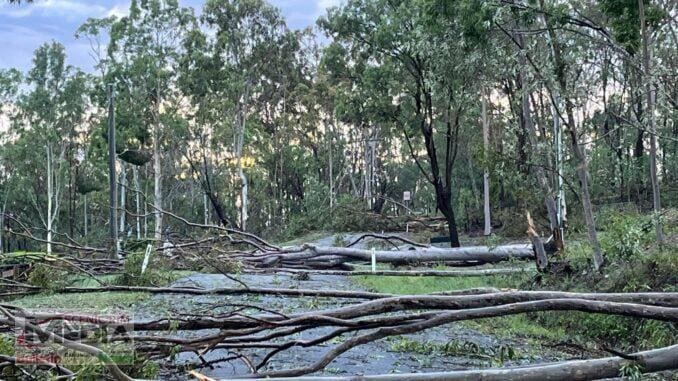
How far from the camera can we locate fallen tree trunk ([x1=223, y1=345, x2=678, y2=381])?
9.34 feet

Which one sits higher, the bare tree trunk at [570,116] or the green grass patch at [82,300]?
the bare tree trunk at [570,116]

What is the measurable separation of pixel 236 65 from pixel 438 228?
536 inches

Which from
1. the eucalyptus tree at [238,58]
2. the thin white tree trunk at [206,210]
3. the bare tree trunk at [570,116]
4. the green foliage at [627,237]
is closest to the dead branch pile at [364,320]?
the green foliage at [627,237]

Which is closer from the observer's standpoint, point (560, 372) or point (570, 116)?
point (560, 372)

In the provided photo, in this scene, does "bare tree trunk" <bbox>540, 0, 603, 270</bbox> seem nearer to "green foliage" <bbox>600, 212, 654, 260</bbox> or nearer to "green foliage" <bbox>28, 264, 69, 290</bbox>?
"green foliage" <bbox>600, 212, 654, 260</bbox>

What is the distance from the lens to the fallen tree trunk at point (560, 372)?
9.34ft

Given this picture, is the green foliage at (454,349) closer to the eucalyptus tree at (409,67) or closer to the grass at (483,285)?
the grass at (483,285)

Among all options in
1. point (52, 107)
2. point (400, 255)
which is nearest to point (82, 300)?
point (400, 255)

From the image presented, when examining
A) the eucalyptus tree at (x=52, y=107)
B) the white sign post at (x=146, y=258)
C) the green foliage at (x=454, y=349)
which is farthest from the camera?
the eucalyptus tree at (x=52, y=107)

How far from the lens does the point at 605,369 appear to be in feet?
10.0

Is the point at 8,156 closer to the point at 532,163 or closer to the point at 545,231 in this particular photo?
the point at 545,231

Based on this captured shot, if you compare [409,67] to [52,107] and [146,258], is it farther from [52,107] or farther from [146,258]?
[52,107]

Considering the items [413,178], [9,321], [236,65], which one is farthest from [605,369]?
[413,178]

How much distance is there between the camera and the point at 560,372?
2977 millimetres
